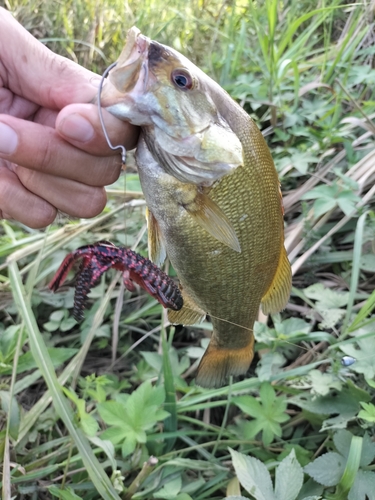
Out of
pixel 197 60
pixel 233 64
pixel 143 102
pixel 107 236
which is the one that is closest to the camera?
pixel 143 102

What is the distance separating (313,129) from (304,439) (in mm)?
1515

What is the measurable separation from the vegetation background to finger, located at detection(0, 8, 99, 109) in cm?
29

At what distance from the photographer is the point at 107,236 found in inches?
76.9

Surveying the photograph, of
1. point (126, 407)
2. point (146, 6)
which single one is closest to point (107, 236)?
point (126, 407)

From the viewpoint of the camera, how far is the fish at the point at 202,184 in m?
0.88

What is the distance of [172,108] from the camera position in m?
0.89

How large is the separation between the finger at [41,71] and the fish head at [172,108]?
20cm

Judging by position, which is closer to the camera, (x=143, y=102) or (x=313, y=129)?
(x=143, y=102)

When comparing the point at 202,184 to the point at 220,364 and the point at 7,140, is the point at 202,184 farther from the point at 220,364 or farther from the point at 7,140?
the point at 220,364

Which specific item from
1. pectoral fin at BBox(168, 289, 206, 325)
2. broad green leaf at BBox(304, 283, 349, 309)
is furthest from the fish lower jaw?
broad green leaf at BBox(304, 283, 349, 309)

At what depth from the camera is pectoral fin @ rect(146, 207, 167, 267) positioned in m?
1.10

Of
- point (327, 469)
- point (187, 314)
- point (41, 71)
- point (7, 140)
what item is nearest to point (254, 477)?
point (327, 469)

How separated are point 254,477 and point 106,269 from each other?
67cm

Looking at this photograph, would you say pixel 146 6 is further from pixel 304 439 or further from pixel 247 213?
pixel 304 439
